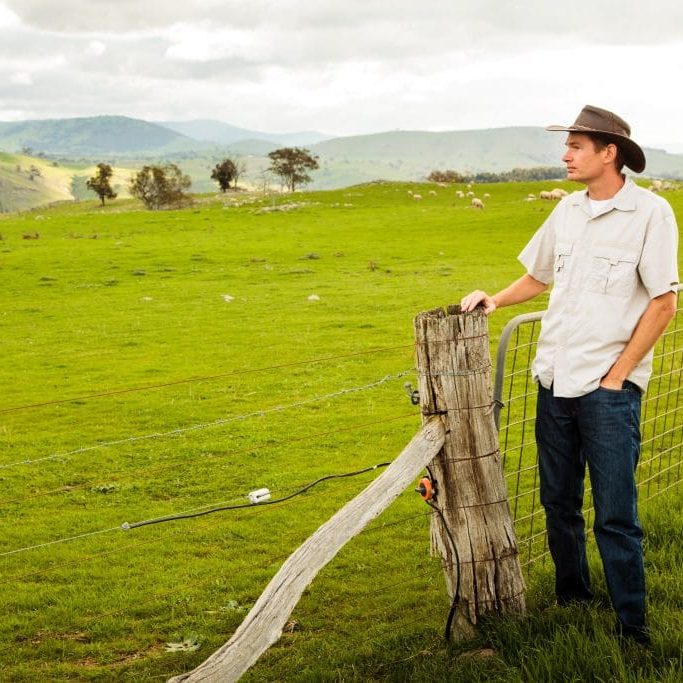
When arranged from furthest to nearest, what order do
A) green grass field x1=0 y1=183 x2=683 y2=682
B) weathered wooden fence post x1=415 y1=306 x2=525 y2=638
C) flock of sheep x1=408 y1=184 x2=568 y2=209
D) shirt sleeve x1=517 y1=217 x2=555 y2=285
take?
flock of sheep x1=408 y1=184 x2=568 y2=209, green grass field x1=0 y1=183 x2=683 y2=682, shirt sleeve x1=517 y1=217 x2=555 y2=285, weathered wooden fence post x1=415 y1=306 x2=525 y2=638

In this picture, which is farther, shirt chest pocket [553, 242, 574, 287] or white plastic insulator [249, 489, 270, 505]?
white plastic insulator [249, 489, 270, 505]

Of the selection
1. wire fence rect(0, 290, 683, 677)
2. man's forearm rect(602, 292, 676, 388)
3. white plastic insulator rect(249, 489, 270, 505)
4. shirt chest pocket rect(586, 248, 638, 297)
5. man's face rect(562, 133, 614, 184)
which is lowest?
wire fence rect(0, 290, 683, 677)

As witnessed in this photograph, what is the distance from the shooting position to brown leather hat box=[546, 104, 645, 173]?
15.7ft

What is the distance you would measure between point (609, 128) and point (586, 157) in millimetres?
209

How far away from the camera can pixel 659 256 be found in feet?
15.2

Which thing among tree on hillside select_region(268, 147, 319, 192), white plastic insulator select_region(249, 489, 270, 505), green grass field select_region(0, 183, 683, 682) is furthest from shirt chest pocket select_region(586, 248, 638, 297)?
tree on hillside select_region(268, 147, 319, 192)

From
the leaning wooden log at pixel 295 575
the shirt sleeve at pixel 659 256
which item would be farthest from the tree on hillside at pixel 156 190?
the leaning wooden log at pixel 295 575

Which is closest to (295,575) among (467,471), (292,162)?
(467,471)

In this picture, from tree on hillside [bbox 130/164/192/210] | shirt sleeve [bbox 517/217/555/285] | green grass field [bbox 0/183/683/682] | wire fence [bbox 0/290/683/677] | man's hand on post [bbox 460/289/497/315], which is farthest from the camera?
tree on hillside [bbox 130/164/192/210]

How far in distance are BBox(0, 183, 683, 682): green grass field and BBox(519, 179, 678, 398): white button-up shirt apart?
1.57 m

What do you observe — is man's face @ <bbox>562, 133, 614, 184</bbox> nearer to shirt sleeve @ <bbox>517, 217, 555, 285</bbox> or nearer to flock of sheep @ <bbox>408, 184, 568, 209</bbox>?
shirt sleeve @ <bbox>517, 217, 555, 285</bbox>

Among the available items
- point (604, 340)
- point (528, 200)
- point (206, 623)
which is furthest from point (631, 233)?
point (528, 200)

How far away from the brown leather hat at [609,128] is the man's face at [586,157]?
0.06 m

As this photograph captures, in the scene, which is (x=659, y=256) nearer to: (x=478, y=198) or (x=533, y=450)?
(x=533, y=450)
